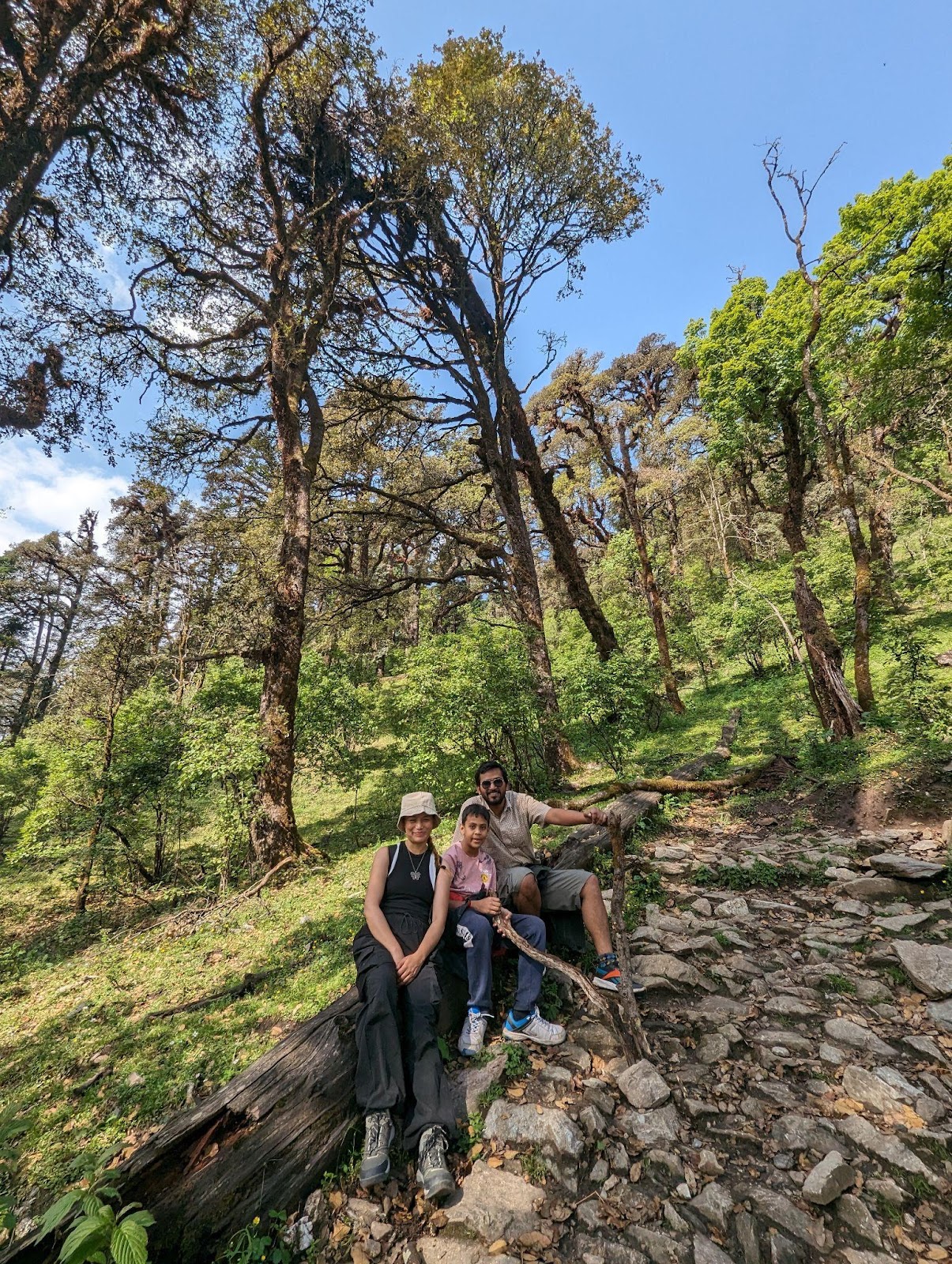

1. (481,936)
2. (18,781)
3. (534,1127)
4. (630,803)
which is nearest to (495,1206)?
(534,1127)

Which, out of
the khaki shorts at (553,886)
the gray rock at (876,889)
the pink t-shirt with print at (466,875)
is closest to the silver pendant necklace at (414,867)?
the pink t-shirt with print at (466,875)

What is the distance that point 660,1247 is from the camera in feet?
6.08

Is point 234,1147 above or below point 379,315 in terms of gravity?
below

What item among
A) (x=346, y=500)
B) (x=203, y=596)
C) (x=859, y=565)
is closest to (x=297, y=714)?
(x=203, y=596)

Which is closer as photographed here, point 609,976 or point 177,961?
point 609,976

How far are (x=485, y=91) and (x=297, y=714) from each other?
1165 centimetres

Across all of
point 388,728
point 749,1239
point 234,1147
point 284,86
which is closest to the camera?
point 749,1239

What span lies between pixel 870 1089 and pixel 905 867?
8.41 feet

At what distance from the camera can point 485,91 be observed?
8.60 m

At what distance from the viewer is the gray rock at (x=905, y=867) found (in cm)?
409

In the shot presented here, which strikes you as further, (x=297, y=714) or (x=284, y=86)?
(x=297, y=714)

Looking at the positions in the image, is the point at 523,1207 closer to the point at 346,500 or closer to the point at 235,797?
the point at 235,797

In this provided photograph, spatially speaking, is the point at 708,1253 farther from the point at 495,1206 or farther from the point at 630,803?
the point at 630,803

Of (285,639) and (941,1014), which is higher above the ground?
(285,639)
